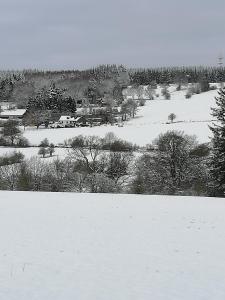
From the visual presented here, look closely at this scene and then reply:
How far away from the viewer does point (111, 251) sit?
13766 millimetres

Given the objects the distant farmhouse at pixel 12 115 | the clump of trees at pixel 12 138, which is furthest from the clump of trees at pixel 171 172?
the distant farmhouse at pixel 12 115

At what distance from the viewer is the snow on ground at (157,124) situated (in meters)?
86.8

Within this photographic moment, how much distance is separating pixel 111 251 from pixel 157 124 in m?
94.0

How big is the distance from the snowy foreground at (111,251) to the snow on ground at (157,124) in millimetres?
55843

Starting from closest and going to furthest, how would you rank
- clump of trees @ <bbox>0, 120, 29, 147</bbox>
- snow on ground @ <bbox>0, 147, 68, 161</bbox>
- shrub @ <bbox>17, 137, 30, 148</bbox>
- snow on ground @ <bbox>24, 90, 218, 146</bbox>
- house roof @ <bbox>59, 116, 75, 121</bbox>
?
snow on ground @ <bbox>0, 147, 68, 161</bbox> < snow on ground @ <bbox>24, 90, 218, 146</bbox> < shrub @ <bbox>17, 137, 30, 148</bbox> < clump of trees @ <bbox>0, 120, 29, 147</bbox> < house roof @ <bbox>59, 116, 75, 121</bbox>

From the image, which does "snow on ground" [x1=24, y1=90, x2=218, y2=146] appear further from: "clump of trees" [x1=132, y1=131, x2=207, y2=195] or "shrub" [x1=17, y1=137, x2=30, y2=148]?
"clump of trees" [x1=132, y1=131, x2=207, y2=195]

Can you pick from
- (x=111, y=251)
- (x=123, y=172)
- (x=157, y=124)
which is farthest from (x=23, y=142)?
(x=111, y=251)

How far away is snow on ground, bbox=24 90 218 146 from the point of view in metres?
86.8

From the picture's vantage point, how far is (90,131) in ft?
324

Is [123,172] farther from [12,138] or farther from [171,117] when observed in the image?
[171,117]

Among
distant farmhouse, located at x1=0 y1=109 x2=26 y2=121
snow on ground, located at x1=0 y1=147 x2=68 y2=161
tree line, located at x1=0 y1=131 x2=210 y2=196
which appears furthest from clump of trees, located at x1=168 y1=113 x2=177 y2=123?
tree line, located at x1=0 y1=131 x2=210 y2=196

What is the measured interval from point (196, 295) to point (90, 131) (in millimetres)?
89377

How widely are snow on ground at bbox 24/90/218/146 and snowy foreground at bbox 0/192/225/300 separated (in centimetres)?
5584

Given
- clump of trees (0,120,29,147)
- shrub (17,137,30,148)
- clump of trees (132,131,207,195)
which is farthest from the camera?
clump of trees (0,120,29,147)
